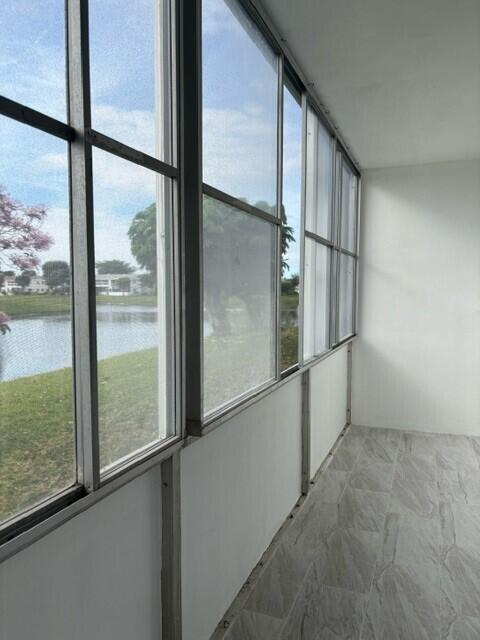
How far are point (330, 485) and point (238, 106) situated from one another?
281 cm

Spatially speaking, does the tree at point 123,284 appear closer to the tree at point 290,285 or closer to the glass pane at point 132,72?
the glass pane at point 132,72

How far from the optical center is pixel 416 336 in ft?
17.6

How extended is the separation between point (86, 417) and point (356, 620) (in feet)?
5.72

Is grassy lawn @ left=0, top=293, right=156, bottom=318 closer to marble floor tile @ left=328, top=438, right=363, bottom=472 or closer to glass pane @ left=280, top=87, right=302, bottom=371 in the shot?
glass pane @ left=280, top=87, right=302, bottom=371

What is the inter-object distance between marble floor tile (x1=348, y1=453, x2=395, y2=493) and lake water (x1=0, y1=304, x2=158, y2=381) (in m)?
2.81

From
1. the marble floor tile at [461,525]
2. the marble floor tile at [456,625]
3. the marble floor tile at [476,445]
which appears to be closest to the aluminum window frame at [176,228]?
the marble floor tile at [456,625]

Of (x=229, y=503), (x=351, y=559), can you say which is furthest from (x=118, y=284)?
(x=351, y=559)

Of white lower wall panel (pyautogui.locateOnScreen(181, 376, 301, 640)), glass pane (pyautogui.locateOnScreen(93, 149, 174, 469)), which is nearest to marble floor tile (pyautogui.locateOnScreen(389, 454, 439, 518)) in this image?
white lower wall panel (pyautogui.locateOnScreen(181, 376, 301, 640))

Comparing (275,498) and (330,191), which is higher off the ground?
(330,191)

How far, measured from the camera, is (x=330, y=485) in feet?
12.4

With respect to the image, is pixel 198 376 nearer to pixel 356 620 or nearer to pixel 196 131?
pixel 196 131

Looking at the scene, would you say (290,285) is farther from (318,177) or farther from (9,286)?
(9,286)

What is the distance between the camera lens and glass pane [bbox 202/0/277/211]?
187 cm

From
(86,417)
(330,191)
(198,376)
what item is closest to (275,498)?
(198,376)
